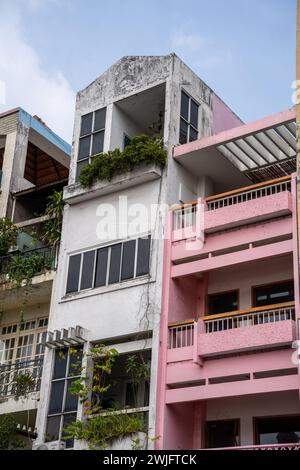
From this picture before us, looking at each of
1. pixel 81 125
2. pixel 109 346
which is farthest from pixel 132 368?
pixel 81 125

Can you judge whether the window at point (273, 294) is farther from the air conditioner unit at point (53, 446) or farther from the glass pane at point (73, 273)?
the air conditioner unit at point (53, 446)

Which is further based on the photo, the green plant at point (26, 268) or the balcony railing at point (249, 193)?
the green plant at point (26, 268)

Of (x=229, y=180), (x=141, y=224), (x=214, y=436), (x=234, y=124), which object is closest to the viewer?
(x=214, y=436)

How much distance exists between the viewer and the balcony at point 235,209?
814 inches

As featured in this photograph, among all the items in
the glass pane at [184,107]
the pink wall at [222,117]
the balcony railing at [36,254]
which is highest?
the pink wall at [222,117]

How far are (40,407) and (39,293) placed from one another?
4.53m

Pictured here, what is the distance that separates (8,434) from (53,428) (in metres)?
1.62

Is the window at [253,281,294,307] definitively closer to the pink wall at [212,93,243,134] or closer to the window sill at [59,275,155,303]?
the window sill at [59,275,155,303]

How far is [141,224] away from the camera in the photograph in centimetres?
2245

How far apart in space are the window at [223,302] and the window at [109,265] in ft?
7.11

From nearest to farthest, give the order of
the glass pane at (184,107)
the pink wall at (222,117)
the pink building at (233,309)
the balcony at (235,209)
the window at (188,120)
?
the pink building at (233,309)
the balcony at (235,209)
the window at (188,120)
the glass pane at (184,107)
the pink wall at (222,117)

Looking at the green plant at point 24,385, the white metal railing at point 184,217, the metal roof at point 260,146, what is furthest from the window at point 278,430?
the metal roof at point 260,146

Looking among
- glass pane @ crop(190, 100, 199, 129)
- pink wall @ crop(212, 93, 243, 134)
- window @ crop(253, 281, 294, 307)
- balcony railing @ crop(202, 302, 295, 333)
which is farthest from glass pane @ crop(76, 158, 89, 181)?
balcony railing @ crop(202, 302, 295, 333)
